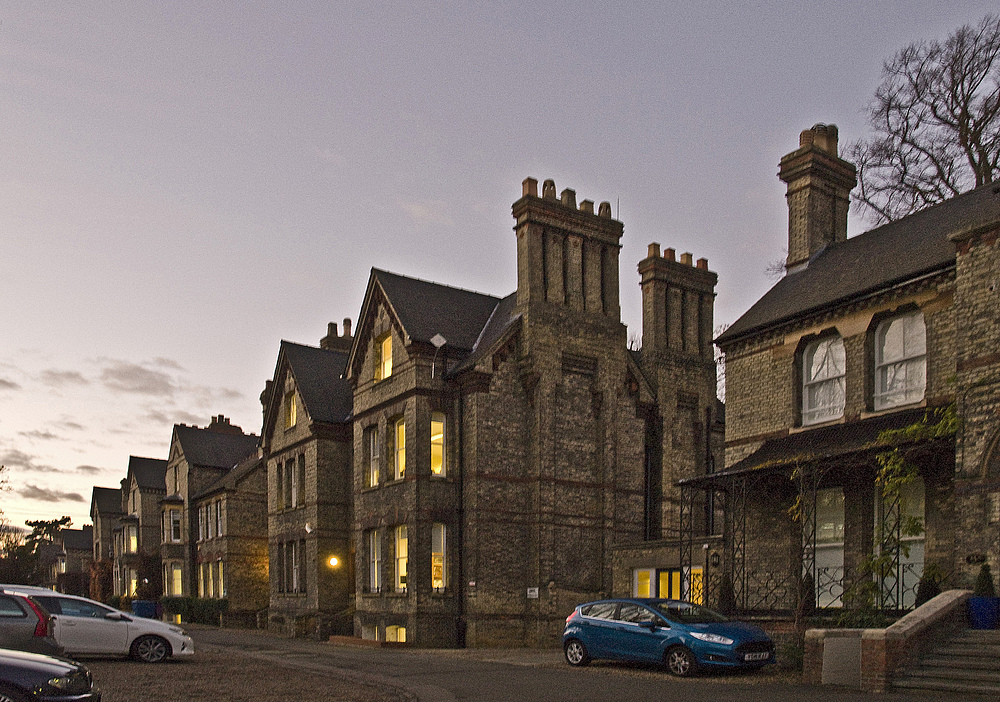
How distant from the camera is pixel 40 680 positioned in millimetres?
9797

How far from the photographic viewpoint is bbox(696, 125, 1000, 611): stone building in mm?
16359

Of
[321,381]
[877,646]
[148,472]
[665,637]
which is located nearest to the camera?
[877,646]

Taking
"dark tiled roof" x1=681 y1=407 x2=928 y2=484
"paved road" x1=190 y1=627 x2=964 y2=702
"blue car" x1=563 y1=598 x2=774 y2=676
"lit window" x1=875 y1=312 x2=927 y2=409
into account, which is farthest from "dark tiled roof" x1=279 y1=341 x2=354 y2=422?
"lit window" x1=875 y1=312 x2=927 y2=409

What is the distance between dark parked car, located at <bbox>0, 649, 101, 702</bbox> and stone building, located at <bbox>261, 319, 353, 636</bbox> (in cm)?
Result: 2226

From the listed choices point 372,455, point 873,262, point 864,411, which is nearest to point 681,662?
point 864,411

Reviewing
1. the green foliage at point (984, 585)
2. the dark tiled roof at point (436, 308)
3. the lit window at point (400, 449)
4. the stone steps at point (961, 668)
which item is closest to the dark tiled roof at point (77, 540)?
the dark tiled roof at point (436, 308)

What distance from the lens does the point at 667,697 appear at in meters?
13.4

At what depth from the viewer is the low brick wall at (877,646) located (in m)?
13.8

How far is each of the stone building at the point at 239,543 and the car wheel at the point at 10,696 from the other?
33361mm

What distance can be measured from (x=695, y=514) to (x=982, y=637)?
16.5m

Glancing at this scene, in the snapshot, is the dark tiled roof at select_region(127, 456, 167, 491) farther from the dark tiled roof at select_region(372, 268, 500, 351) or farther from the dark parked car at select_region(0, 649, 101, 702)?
the dark parked car at select_region(0, 649, 101, 702)

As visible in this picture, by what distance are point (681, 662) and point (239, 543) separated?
31.4m

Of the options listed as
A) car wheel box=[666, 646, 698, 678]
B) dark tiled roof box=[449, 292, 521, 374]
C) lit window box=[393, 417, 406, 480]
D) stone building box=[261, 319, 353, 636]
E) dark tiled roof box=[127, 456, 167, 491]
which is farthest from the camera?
dark tiled roof box=[127, 456, 167, 491]

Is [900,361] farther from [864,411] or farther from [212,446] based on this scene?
[212,446]
